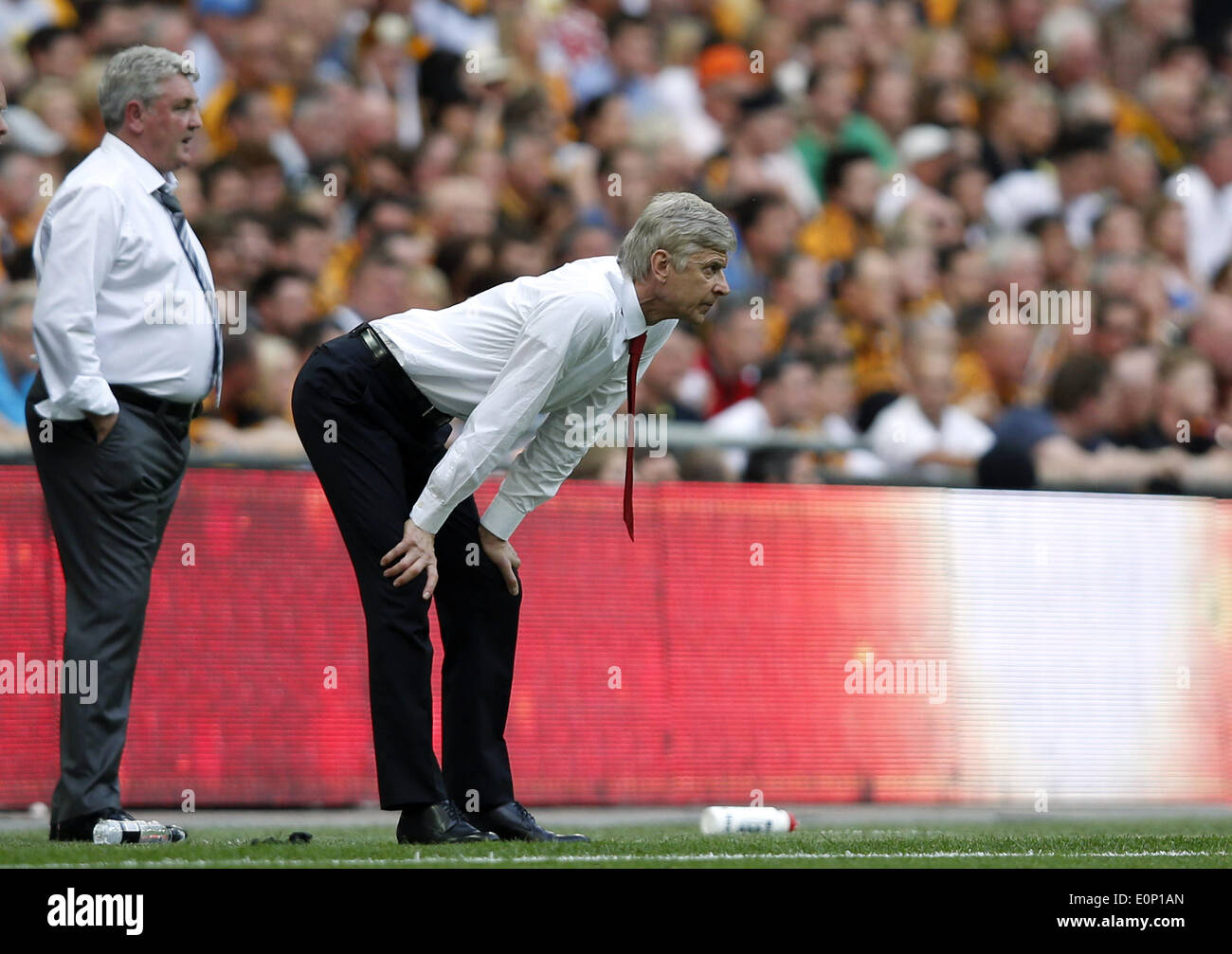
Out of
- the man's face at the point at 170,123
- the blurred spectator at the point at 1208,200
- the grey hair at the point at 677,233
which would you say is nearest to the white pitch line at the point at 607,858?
the grey hair at the point at 677,233

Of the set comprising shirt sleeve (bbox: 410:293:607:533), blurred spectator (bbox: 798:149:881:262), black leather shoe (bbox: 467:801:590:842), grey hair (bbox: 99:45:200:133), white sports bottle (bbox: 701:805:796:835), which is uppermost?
blurred spectator (bbox: 798:149:881:262)

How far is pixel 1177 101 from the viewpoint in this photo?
1375 cm

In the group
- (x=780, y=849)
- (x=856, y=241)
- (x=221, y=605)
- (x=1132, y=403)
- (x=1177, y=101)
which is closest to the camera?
(x=780, y=849)

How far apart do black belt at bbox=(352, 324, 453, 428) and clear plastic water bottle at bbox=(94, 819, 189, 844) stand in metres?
1.40

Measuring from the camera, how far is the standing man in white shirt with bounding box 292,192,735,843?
18.2 feet

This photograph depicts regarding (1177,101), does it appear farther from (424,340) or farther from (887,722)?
(424,340)

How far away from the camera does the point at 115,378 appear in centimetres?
608

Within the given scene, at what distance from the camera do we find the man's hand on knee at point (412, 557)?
5.59m

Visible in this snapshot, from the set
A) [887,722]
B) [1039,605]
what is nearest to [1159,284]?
[1039,605]

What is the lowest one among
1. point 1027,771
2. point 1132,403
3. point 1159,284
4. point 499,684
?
point 1027,771

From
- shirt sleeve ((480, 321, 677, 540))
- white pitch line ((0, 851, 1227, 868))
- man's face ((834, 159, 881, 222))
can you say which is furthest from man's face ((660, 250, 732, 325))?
man's face ((834, 159, 881, 222))

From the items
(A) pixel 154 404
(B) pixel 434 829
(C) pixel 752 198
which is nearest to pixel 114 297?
(A) pixel 154 404

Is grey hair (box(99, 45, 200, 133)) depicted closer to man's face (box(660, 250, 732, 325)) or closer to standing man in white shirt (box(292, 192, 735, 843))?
standing man in white shirt (box(292, 192, 735, 843))
